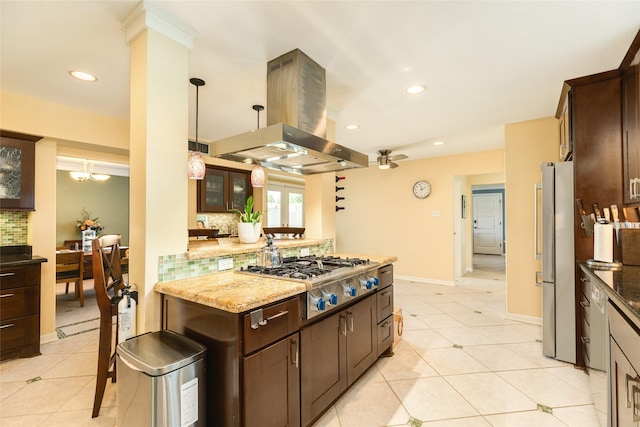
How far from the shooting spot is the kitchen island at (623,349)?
1123 mm

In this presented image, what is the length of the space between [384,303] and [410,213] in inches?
148

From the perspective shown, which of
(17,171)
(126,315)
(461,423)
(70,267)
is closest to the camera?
(126,315)

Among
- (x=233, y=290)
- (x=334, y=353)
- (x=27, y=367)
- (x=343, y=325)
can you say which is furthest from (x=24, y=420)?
(x=343, y=325)

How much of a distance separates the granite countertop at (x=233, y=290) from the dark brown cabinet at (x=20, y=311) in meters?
2.14

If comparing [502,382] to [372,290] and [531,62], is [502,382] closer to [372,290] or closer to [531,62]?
[372,290]

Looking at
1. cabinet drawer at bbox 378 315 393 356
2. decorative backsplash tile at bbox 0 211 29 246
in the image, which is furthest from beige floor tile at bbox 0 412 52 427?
cabinet drawer at bbox 378 315 393 356

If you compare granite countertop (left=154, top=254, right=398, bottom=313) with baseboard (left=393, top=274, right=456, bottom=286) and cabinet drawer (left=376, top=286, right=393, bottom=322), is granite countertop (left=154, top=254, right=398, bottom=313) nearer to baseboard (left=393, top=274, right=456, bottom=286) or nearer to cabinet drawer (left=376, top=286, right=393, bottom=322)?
cabinet drawer (left=376, top=286, right=393, bottom=322)

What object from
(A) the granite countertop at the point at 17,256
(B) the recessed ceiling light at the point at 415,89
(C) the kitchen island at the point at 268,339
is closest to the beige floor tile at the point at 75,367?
(A) the granite countertop at the point at 17,256

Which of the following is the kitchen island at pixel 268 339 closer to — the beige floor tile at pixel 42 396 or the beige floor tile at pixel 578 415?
the beige floor tile at pixel 42 396

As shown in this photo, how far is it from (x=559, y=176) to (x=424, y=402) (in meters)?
2.28

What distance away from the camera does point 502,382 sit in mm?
2291

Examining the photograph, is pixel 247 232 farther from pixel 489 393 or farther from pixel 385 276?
pixel 489 393

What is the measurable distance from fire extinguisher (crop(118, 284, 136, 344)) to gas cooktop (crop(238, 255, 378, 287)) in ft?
2.17

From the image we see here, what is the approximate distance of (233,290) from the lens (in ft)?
4.98
